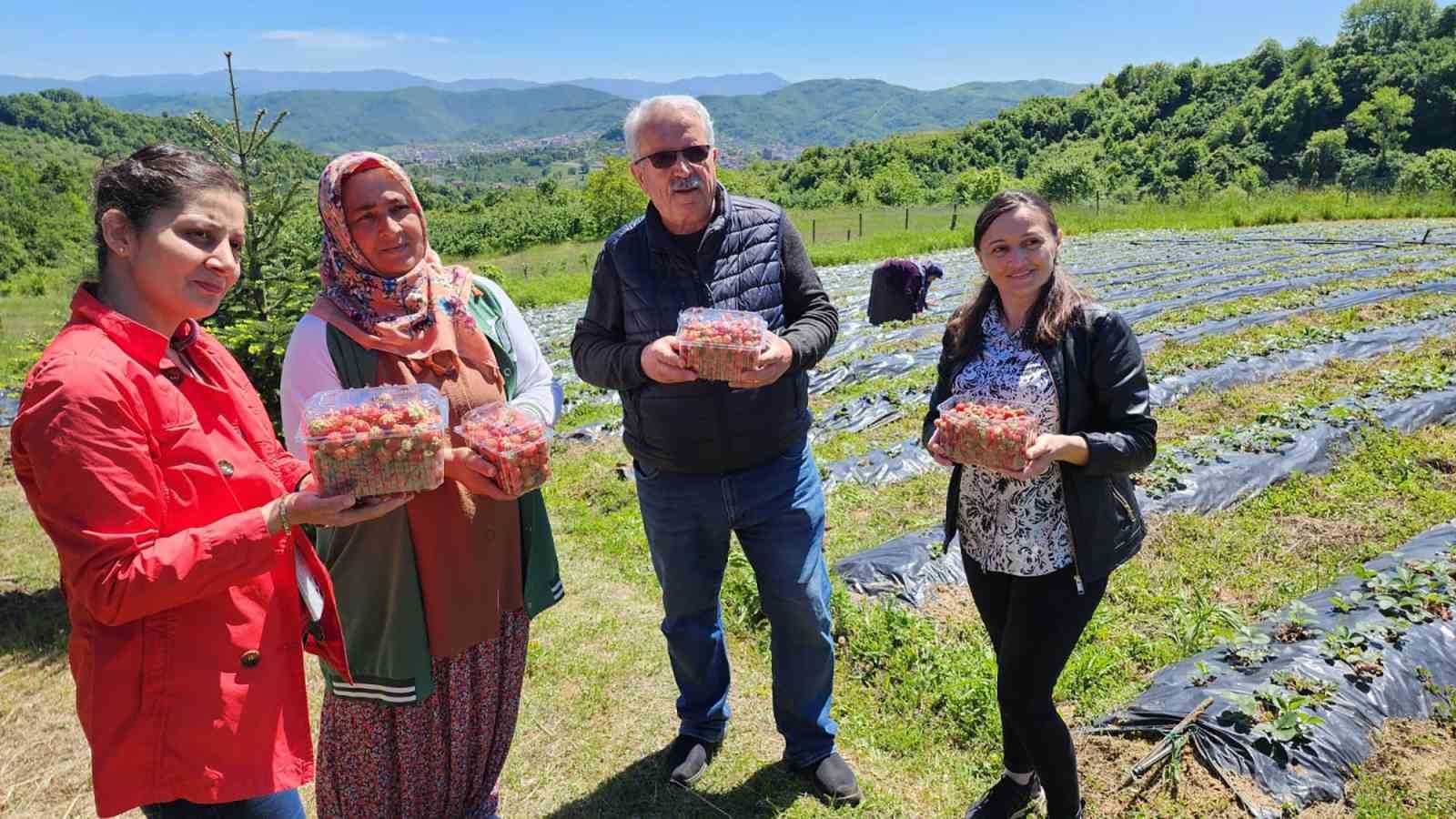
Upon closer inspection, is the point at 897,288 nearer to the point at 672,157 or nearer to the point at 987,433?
the point at 672,157

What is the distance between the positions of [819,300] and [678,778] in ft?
6.33

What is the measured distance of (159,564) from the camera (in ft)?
4.92

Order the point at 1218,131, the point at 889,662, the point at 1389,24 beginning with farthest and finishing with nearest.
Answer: the point at 1389,24
the point at 1218,131
the point at 889,662

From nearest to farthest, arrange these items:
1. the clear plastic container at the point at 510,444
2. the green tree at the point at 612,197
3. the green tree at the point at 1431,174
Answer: the clear plastic container at the point at 510,444
the green tree at the point at 1431,174
the green tree at the point at 612,197

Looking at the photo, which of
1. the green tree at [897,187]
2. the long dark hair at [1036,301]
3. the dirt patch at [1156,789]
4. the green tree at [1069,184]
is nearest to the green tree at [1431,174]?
the green tree at [1069,184]

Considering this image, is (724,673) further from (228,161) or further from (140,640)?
(228,161)

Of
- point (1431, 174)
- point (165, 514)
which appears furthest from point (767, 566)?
point (1431, 174)

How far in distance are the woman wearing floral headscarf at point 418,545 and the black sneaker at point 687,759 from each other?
2.59 feet

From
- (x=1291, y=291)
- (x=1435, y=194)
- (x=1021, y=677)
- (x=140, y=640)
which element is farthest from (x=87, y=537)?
(x=1435, y=194)

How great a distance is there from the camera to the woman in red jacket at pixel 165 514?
4.86 feet

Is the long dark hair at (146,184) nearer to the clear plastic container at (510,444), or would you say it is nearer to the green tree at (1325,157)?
the clear plastic container at (510,444)

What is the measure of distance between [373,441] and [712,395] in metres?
1.11

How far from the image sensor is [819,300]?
2750 millimetres

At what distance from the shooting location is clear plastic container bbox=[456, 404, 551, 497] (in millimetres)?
1976
